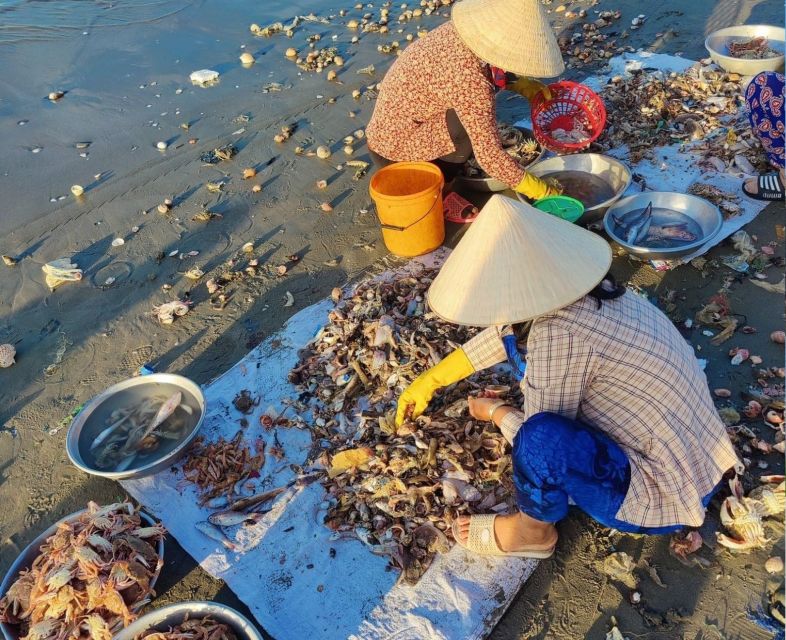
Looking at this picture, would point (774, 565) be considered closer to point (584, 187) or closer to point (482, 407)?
point (482, 407)

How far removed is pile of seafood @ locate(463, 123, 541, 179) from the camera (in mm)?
4938

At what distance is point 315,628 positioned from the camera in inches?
107

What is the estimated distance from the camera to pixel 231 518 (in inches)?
122

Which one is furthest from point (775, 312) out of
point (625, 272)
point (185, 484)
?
point (185, 484)

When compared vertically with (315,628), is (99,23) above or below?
above

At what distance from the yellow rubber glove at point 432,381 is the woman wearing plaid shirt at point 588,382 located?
53 cm

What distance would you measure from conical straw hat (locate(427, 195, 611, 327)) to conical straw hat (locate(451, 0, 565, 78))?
5.72 ft

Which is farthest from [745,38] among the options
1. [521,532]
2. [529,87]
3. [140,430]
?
[140,430]

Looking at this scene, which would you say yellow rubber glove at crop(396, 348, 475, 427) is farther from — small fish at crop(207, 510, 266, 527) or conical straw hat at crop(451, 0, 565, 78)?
conical straw hat at crop(451, 0, 565, 78)

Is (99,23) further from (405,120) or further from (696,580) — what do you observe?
(696,580)

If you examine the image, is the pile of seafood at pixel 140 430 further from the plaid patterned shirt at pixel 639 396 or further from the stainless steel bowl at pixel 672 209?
the stainless steel bowl at pixel 672 209

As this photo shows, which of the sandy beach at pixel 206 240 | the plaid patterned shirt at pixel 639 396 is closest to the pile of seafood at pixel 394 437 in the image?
the sandy beach at pixel 206 240

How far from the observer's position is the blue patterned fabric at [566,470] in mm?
2295

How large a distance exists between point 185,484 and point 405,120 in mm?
3089
